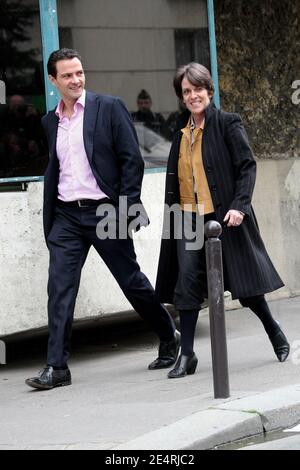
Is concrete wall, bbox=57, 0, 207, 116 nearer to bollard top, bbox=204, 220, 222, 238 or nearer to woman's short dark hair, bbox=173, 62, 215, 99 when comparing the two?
woman's short dark hair, bbox=173, 62, 215, 99

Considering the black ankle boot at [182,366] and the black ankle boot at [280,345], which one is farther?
the black ankle boot at [280,345]

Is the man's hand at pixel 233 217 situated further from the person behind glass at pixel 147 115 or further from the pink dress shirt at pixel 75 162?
the person behind glass at pixel 147 115

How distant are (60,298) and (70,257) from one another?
0.28 metres

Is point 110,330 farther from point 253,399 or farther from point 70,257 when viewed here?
point 253,399

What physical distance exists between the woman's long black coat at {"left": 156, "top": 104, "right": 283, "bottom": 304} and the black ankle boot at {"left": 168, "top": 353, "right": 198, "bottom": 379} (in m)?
0.37

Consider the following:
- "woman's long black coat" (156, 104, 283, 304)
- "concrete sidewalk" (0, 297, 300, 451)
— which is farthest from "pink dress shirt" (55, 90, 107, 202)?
"concrete sidewalk" (0, 297, 300, 451)

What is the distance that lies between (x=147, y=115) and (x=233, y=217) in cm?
206

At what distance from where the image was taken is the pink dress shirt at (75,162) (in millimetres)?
7930

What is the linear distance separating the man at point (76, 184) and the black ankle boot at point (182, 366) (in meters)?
0.59

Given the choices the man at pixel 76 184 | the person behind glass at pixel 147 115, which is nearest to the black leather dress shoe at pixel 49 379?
the man at pixel 76 184

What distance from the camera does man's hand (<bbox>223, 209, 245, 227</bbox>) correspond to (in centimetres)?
763

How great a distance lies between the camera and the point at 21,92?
8664 mm

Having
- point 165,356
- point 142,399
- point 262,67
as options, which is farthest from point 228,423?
point 262,67

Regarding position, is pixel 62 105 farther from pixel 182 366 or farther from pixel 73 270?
pixel 182 366
